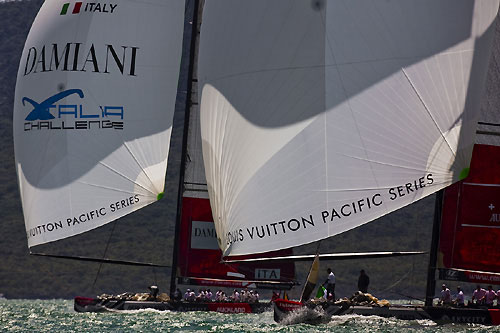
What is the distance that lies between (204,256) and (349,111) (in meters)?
12.6

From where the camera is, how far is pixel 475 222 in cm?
3125

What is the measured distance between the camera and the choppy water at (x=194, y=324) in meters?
29.4

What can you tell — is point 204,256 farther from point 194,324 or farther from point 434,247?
point 434,247

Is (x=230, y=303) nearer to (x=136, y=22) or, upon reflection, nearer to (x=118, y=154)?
(x=118, y=154)

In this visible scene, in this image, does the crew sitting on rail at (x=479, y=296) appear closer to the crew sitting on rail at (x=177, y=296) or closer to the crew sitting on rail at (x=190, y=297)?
the crew sitting on rail at (x=190, y=297)

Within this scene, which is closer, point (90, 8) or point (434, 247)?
point (434, 247)

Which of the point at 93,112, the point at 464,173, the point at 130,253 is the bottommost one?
the point at 130,253

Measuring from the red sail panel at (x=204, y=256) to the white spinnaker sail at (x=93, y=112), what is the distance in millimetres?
1552

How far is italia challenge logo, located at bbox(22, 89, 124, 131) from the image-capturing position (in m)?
37.0

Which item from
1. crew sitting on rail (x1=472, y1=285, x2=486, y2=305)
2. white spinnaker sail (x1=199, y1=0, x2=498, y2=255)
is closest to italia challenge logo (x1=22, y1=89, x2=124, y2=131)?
white spinnaker sail (x1=199, y1=0, x2=498, y2=255)

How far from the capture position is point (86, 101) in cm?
3719

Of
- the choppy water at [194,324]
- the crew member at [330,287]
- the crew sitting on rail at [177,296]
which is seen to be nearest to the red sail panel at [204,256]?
the crew sitting on rail at [177,296]

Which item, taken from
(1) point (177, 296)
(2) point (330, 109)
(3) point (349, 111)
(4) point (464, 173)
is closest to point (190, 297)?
(1) point (177, 296)

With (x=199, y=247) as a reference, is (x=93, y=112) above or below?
above
